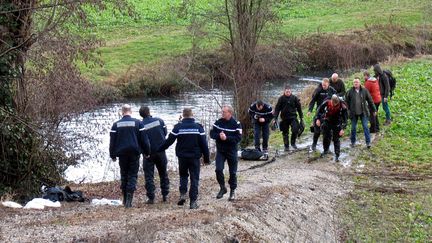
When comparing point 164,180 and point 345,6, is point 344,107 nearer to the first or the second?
point 164,180

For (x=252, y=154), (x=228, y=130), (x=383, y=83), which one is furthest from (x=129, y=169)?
(x=383, y=83)

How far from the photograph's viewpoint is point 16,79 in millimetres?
17078

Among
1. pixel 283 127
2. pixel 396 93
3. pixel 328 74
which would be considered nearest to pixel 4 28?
pixel 283 127

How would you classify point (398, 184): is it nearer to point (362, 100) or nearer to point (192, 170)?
point (362, 100)

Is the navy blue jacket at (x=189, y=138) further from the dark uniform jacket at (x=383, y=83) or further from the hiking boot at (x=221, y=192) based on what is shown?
the dark uniform jacket at (x=383, y=83)

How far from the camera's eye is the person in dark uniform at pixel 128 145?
12.7 metres

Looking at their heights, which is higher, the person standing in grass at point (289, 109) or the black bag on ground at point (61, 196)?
the person standing in grass at point (289, 109)

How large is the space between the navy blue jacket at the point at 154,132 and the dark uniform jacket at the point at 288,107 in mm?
6630

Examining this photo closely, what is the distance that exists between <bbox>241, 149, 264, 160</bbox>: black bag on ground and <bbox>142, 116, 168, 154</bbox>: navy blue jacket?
6.22 meters

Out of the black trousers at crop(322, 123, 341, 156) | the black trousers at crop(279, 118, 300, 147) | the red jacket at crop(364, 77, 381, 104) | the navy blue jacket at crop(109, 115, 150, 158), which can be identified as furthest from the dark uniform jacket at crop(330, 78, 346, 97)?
the navy blue jacket at crop(109, 115, 150, 158)

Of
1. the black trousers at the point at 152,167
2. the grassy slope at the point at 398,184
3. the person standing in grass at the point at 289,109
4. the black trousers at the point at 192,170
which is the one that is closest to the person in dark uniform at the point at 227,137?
the black trousers at the point at 192,170

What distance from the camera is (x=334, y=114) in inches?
708

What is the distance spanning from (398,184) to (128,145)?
289 inches

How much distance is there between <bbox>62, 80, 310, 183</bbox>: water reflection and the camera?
21.6 meters
